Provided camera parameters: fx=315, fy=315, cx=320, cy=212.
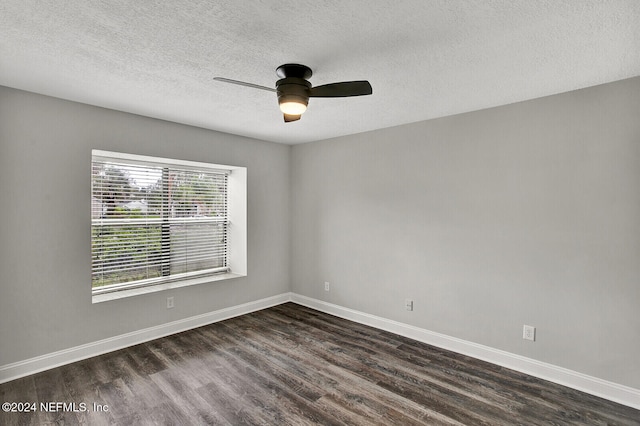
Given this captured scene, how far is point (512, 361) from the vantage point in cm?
292

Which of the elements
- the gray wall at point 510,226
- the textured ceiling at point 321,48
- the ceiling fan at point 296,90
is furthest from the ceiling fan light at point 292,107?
the gray wall at point 510,226

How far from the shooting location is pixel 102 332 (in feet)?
10.4

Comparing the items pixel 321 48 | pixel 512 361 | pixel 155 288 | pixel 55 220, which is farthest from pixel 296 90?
pixel 512 361

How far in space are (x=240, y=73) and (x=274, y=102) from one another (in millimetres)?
615

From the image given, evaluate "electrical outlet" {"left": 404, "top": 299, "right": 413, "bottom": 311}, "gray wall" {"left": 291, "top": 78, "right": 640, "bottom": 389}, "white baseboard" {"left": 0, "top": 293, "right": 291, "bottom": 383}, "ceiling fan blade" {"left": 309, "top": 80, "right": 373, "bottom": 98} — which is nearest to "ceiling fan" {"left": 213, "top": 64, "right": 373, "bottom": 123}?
"ceiling fan blade" {"left": 309, "top": 80, "right": 373, "bottom": 98}

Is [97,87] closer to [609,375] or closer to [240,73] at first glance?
[240,73]

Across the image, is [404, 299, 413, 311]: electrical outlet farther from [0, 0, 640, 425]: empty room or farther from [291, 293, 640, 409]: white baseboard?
[291, 293, 640, 409]: white baseboard

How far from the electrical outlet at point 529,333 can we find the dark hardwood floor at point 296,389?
0.34m

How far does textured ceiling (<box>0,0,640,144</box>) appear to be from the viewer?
1.60 m

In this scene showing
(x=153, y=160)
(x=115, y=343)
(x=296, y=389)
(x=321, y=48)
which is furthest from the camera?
(x=153, y=160)

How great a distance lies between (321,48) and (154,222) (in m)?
2.92

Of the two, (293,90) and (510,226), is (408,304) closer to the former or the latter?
(510,226)

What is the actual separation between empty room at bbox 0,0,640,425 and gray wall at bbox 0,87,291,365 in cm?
2

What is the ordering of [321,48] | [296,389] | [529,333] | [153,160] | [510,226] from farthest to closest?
[153,160] → [510,226] → [529,333] → [296,389] → [321,48]
